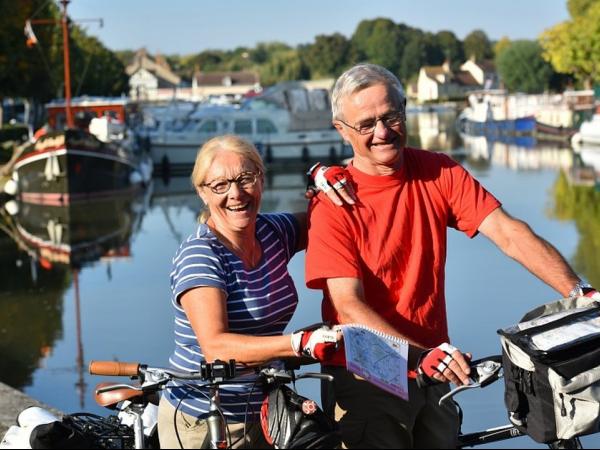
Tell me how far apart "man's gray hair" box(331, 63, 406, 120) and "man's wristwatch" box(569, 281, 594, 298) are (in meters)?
0.73

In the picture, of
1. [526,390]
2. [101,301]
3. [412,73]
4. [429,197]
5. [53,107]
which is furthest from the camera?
[412,73]

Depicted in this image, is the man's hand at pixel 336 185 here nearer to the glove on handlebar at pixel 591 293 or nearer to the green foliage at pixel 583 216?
the glove on handlebar at pixel 591 293

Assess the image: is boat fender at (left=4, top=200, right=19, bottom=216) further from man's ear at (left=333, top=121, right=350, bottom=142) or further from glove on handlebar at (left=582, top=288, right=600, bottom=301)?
glove on handlebar at (left=582, top=288, right=600, bottom=301)

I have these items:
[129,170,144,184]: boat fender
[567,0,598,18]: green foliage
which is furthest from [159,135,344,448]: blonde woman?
[567,0,598,18]: green foliage

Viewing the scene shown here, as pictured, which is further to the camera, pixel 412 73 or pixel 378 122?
pixel 412 73

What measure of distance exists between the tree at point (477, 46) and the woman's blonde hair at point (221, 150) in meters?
149

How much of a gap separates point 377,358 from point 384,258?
17.5 inches

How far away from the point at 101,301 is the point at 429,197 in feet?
36.7

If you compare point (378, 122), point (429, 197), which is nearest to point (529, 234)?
point (429, 197)

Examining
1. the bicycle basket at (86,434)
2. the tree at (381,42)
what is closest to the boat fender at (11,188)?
the bicycle basket at (86,434)

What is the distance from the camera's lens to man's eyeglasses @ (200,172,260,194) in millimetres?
3561

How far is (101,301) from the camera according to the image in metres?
14.5

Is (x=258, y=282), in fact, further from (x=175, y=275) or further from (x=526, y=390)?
(x=526, y=390)

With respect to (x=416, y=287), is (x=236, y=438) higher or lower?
lower
